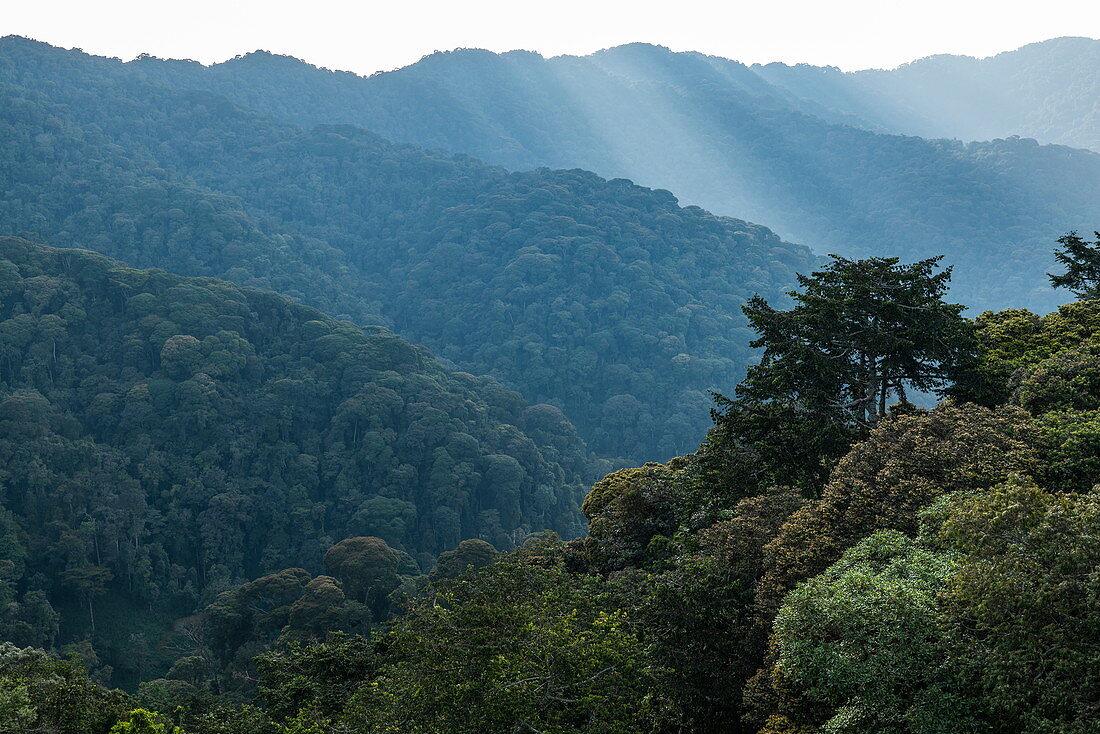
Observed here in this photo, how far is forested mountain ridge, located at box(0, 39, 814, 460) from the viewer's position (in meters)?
132

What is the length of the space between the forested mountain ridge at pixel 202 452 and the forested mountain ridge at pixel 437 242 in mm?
32578

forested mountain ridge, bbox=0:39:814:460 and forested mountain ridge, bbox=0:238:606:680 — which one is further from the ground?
forested mountain ridge, bbox=0:39:814:460

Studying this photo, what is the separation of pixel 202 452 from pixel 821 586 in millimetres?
74964

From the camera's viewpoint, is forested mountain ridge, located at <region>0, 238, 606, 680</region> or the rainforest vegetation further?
forested mountain ridge, located at <region>0, 238, 606, 680</region>

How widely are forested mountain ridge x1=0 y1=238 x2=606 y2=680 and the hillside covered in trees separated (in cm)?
4103

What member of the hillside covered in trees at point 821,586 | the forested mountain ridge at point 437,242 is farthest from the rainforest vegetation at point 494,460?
the forested mountain ridge at point 437,242

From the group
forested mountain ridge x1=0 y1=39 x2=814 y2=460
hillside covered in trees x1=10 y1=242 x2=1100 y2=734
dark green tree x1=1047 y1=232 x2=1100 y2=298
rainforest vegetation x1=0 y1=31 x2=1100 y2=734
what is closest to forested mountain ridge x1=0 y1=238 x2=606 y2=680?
rainforest vegetation x1=0 y1=31 x2=1100 y2=734

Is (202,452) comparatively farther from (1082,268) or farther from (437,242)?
(437,242)

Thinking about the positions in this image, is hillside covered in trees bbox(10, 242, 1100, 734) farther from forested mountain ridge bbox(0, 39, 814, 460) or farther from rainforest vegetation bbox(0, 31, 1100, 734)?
forested mountain ridge bbox(0, 39, 814, 460)

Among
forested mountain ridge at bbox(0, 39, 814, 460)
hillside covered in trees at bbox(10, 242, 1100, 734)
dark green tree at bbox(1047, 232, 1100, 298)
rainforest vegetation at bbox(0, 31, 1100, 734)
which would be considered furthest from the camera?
forested mountain ridge at bbox(0, 39, 814, 460)

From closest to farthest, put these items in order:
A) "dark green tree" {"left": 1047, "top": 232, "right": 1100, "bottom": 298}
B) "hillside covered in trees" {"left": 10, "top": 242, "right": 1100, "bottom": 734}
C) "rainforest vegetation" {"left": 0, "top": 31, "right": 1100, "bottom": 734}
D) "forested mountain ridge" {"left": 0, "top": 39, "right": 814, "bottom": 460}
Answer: "hillside covered in trees" {"left": 10, "top": 242, "right": 1100, "bottom": 734} < "rainforest vegetation" {"left": 0, "top": 31, "right": 1100, "bottom": 734} < "dark green tree" {"left": 1047, "top": 232, "right": 1100, "bottom": 298} < "forested mountain ridge" {"left": 0, "top": 39, "right": 814, "bottom": 460}

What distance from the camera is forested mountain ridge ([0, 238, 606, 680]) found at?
64.1m

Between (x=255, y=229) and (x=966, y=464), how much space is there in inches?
5800

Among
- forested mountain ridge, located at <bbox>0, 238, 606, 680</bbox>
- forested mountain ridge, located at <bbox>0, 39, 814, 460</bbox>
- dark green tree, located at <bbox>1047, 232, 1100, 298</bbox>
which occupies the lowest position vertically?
forested mountain ridge, located at <bbox>0, 238, 606, 680</bbox>
